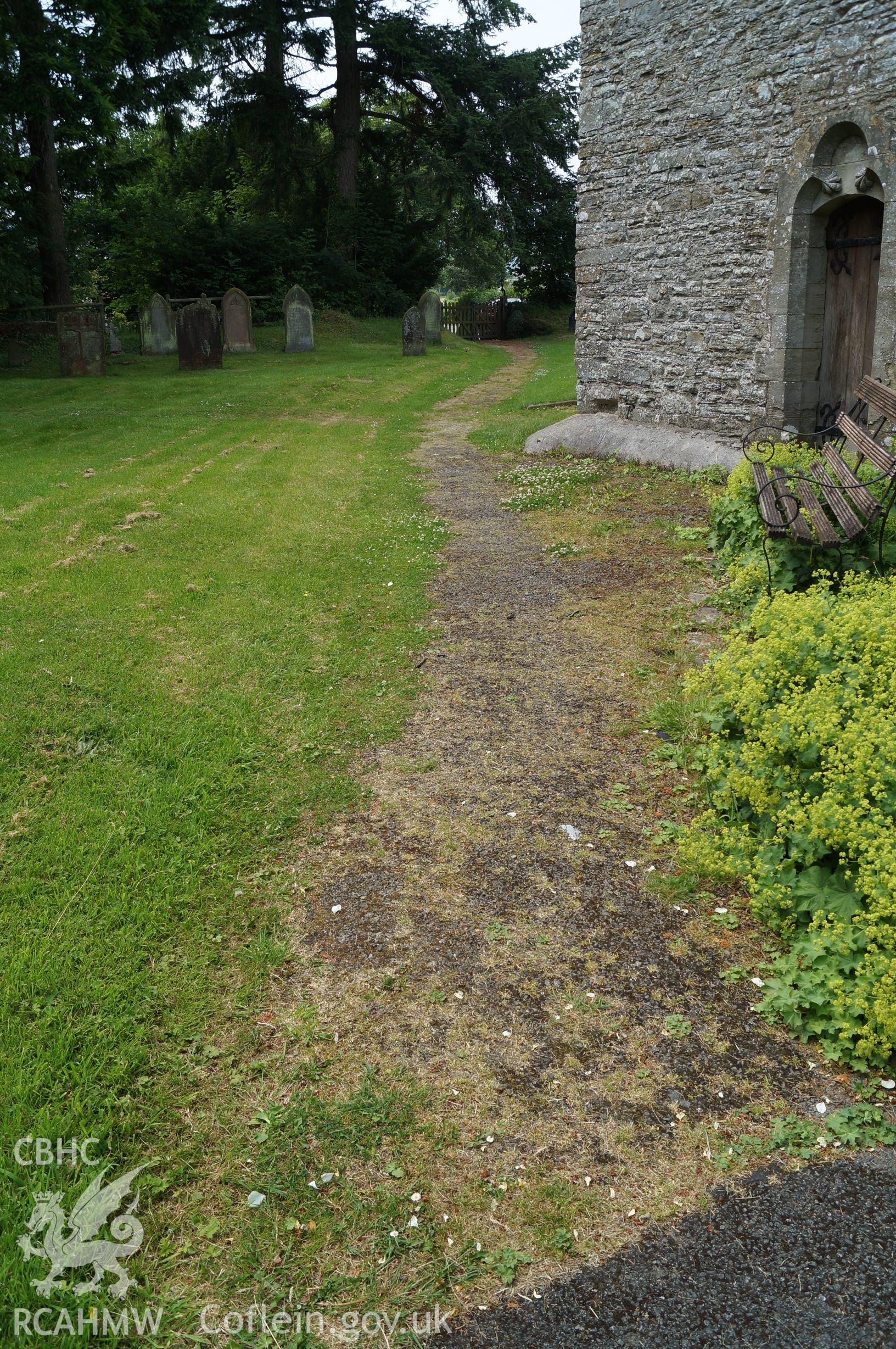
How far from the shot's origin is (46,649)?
6344mm

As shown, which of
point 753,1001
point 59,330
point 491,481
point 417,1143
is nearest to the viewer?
point 417,1143

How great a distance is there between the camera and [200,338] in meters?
21.3

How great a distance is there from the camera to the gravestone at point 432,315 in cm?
2762

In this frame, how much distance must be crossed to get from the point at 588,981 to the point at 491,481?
887 cm

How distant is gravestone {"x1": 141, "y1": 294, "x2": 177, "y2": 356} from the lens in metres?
24.3

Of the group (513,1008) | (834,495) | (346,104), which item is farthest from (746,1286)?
(346,104)

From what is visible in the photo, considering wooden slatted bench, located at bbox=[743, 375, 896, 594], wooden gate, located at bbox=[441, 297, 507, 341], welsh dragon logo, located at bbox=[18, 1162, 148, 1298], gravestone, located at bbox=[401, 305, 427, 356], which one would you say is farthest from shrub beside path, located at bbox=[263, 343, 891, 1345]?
wooden gate, located at bbox=[441, 297, 507, 341]

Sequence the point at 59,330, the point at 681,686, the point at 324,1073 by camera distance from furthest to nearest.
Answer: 1. the point at 59,330
2. the point at 681,686
3. the point at 324,1073

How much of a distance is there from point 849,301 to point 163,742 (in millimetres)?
8061

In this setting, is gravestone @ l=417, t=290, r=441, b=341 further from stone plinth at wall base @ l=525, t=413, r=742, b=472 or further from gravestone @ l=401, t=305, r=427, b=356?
stone plinth at wall base @ l=525, t=413, r=742, b=472

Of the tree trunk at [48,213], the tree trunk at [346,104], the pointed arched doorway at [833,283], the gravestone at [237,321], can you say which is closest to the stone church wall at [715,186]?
the pointed arched doorway at [833,283]

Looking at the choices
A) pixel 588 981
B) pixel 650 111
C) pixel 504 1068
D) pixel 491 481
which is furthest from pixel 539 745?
pixel 650 111

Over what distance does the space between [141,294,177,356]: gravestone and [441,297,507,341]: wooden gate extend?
11.3 meters

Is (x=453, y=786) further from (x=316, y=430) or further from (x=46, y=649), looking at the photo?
(x=316, y=430)
